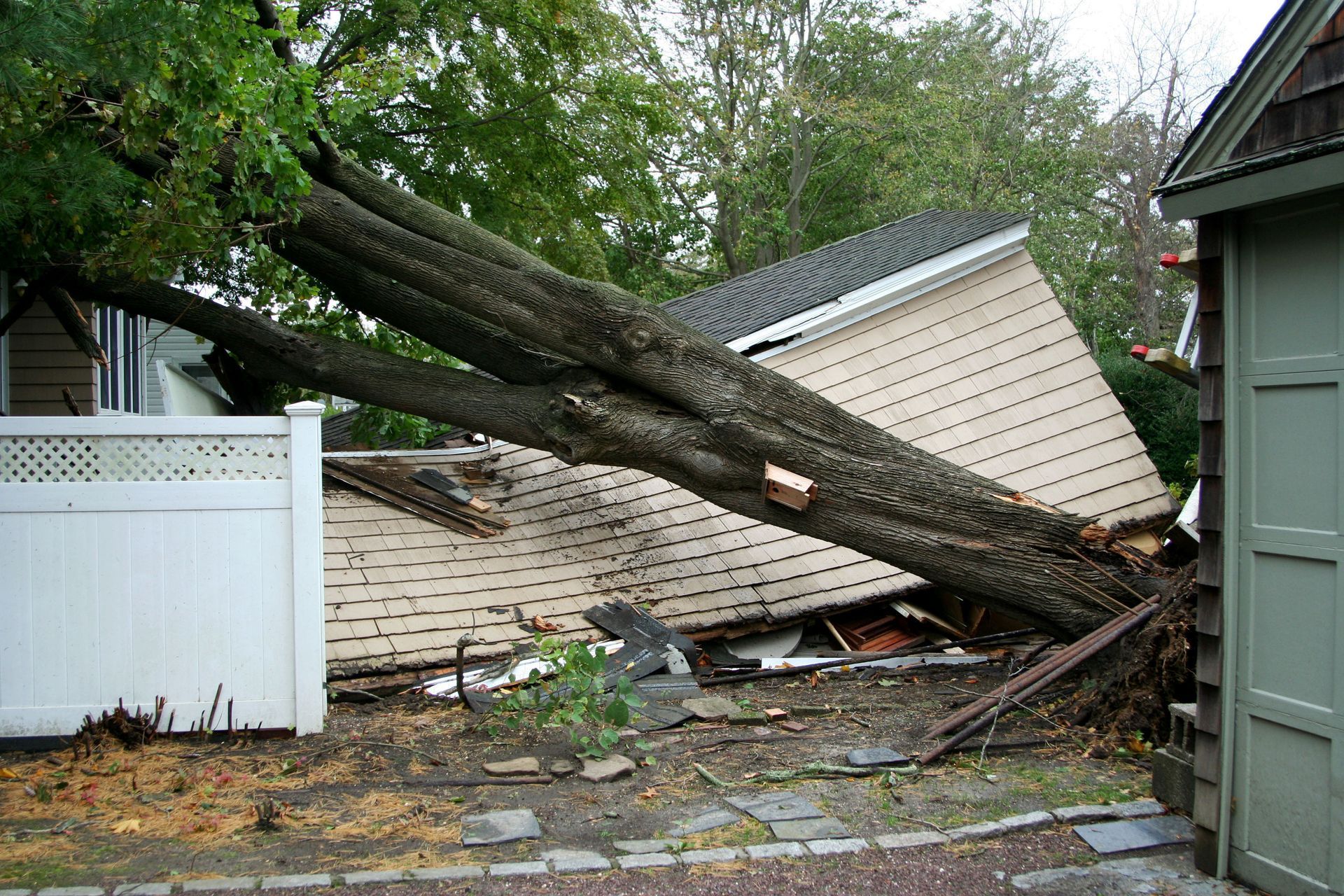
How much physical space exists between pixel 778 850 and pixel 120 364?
1304 centimetres

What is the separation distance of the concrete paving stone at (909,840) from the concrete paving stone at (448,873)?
5.72ft

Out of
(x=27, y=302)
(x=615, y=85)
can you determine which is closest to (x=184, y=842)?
(x=27, y=302)

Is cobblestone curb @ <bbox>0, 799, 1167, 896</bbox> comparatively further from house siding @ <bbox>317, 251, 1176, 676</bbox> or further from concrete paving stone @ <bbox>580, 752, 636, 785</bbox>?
house siding @ <bbox>317, 251, 1176, 676</bbox>

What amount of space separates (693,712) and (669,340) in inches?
108

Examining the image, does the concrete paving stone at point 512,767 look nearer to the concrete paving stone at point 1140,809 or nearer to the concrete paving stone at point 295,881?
the concrete paving stone at point 295,881

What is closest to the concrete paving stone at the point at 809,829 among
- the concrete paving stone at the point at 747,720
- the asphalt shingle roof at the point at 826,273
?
the concrete paving stone at the point at 747,720

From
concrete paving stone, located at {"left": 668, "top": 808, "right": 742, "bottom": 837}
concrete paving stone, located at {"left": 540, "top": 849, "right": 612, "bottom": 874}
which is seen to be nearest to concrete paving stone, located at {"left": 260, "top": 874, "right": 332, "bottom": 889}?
concrete paving stone, located at {"left": 540, "top": 849, "right": 612, "bottom": 874}

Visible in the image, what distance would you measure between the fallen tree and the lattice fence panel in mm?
1979

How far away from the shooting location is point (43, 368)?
10.7m

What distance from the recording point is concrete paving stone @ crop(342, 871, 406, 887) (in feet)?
13.0

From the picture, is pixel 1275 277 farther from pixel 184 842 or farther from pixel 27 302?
pixel 27 302

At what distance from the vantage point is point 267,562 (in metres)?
5.98

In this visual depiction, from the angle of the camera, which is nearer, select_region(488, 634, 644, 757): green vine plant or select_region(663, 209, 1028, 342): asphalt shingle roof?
select_region(488, 634, 644, 757): green vine plant

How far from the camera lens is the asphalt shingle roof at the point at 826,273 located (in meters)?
10.6
